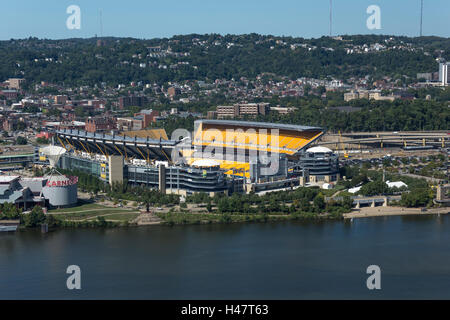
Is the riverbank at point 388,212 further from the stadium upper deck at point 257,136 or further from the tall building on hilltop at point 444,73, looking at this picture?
the tall building on hilltop at point 444,73

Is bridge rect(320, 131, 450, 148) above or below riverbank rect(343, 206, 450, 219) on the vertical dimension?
above

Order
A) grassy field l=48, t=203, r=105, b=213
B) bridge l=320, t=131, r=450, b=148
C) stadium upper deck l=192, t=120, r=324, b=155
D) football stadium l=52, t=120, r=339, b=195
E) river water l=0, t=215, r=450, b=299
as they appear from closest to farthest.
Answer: river water l=0, t=215, r=450, b=299
grassy field l=48, t=203, r=105, b=213
football stadium l=52, t=120, r=339, b=195
stadium upper deck l=192, t=120, r=324, b=155
bridge l=320, t=131, r=450, b=148

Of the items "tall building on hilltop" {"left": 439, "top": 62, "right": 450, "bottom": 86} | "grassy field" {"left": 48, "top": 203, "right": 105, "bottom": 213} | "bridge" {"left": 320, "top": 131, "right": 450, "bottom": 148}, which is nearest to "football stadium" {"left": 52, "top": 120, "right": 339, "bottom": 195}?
"grassy field" {"left": 48, "top": 203, "right": 105, "bottom": 213}

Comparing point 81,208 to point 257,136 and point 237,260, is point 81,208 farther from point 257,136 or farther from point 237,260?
point 257,136

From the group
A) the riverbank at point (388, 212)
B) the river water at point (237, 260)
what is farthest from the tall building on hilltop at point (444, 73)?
the river water at point (237, 260)

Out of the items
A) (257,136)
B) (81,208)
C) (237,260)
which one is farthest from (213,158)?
(237,260)

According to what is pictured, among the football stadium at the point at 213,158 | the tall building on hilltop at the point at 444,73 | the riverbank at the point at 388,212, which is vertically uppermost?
the tall building on hilltop at the point at 444,73

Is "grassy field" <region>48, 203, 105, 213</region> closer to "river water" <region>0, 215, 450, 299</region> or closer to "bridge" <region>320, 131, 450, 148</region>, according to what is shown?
"river water" <region>0, 215, 450, 299</region>
